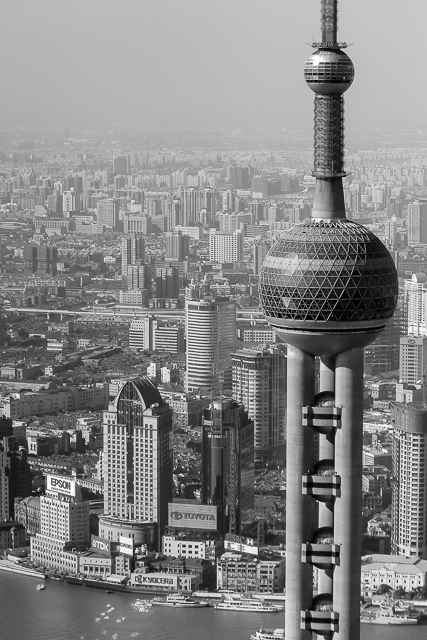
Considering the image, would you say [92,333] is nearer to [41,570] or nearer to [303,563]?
[41,570]

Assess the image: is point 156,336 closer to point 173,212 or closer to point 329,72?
point 173,212

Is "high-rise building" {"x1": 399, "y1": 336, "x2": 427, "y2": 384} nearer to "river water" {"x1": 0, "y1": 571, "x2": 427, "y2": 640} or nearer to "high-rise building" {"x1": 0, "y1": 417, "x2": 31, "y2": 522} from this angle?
"high-rise building" {"x1": 0, "y1": 417, "x2": 31, "y2": 522}

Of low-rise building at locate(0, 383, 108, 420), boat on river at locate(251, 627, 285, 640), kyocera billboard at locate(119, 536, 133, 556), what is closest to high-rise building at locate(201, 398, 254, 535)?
kyocera billboard at locate(119, 536, 133, 556)

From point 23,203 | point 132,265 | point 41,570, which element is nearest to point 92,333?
point 132,265

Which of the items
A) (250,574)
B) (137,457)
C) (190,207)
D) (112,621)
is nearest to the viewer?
(112,621)

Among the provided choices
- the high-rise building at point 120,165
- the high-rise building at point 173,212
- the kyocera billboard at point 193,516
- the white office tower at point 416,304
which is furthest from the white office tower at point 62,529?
the high-rise building at point 173,212

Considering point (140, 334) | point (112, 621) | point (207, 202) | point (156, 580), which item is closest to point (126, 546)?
point (156, 580)
